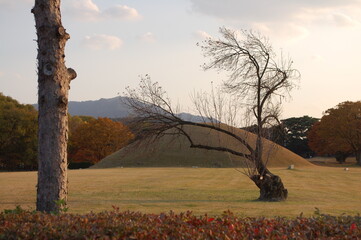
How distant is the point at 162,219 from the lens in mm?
8188

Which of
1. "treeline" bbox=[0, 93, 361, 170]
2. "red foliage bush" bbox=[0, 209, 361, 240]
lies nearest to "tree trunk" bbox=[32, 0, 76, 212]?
"red foliage bush" bbox=[0, 209, 361, 240]

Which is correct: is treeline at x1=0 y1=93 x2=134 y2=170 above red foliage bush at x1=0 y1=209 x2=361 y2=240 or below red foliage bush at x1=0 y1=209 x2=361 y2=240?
above

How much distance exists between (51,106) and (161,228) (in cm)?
593

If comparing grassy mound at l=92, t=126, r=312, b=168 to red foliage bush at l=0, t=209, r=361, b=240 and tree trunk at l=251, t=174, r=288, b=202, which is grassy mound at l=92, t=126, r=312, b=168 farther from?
red foliage bush at l=0, t=209, r=361, b=240

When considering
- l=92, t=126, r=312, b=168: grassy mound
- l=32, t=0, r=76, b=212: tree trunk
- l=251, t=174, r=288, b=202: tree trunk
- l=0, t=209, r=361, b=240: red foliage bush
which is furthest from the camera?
l=92, t=126, r=312, b=168: grassy mound

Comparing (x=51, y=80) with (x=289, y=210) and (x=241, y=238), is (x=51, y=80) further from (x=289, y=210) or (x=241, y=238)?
(x=289, y=210)

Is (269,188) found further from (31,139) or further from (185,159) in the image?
(31,139)

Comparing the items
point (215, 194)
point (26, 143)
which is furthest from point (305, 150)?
point (215, 194)

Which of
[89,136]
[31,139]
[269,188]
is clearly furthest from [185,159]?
[269,188]

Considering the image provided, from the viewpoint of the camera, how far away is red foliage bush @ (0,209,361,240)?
22.5 ft

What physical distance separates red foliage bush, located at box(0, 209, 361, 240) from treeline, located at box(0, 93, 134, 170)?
170 ft

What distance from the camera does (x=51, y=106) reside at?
11.8 metres

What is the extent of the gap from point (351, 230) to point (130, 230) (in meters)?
3.68

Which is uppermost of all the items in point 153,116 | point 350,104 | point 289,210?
point 350,104
